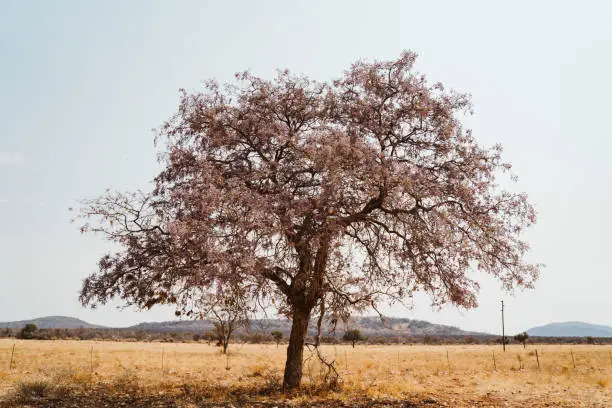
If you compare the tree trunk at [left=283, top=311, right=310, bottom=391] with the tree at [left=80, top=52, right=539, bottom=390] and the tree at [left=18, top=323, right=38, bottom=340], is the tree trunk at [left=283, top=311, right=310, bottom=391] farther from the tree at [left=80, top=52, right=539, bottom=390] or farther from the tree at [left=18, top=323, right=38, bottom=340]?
the tree at [left=18, top=323, right=38, bottom=340]

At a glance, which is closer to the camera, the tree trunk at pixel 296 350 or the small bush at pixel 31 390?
the small bush at pixel 31 390

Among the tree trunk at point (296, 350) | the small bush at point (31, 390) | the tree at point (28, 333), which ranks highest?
the tree trunk at point (296, 350)

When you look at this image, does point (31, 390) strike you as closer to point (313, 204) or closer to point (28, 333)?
point (313, 204)

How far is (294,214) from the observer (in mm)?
14688

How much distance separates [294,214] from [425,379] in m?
17.1

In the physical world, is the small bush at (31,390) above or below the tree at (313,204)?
below

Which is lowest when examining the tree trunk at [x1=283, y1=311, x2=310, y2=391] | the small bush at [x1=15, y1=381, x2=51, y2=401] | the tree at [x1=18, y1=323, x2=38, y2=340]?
the tree at [x1=18, y1=323, x2=38, y2=340]

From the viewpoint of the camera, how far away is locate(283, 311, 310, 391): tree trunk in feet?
60.2

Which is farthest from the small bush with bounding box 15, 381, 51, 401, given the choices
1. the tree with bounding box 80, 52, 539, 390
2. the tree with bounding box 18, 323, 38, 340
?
the tree with bounding box 18, 323, 38, 340

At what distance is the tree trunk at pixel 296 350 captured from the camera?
1836 centimetres

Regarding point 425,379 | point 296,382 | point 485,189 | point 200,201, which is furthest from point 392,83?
point 425,379

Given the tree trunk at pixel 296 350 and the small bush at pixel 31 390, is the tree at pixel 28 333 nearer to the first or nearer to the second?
the small bush at pixel 31 390

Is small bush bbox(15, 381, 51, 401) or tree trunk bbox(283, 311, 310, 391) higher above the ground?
tree trunk bbox(283, 311, 310, 391)

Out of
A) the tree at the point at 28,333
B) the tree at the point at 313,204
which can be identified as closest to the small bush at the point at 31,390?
the tree at the point at 313,204
